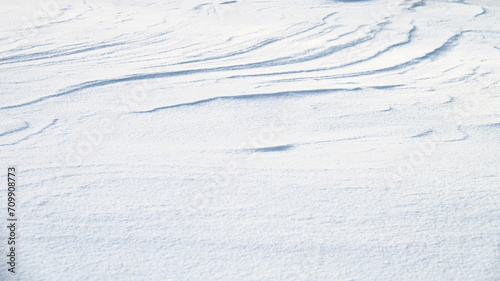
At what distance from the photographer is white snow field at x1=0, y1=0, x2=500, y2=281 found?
145cm

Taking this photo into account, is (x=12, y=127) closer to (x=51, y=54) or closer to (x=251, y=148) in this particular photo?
(x=51, y=54)

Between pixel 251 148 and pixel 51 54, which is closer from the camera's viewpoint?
pixel 251 148

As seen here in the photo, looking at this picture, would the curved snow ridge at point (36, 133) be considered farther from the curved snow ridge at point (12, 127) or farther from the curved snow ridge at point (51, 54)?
the curved snow ridge at point (51, 54)

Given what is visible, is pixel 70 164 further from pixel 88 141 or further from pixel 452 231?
pixel 452 231

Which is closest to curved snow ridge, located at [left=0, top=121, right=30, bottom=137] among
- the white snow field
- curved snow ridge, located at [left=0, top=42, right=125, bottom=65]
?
the white snow field

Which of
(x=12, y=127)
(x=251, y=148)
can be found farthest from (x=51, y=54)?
(x=251, y=148)

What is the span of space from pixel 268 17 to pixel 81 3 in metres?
1.57

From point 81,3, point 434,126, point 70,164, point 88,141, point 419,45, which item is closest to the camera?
point 70,164

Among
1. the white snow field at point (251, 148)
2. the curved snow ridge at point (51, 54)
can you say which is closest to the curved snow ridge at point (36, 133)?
the white snow field at point (251, 148)

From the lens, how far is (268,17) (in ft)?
12.1

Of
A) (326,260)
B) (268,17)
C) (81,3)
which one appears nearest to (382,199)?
(326,260)

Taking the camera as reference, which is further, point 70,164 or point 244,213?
point 70,164

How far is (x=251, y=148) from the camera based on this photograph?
201cm

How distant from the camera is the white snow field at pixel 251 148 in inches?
57.1
